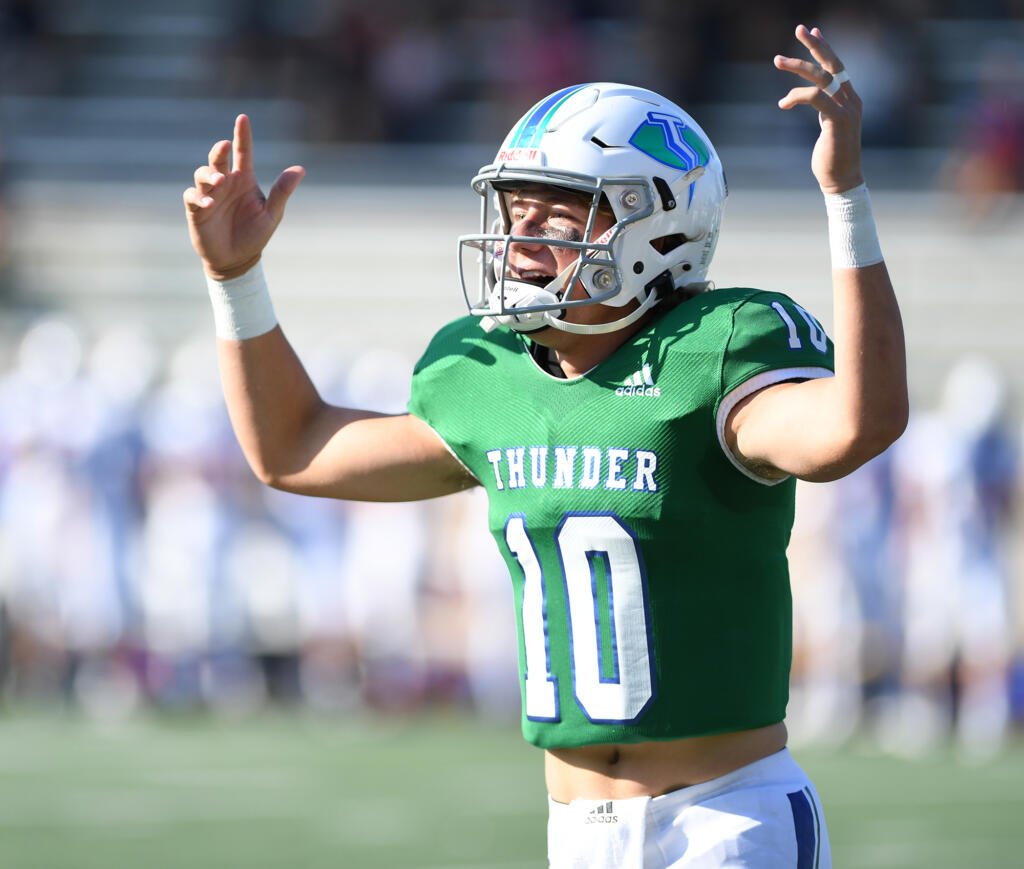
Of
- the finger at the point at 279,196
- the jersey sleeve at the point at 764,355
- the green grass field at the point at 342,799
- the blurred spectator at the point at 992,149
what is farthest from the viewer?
the blurred spectator at the point at 992,149

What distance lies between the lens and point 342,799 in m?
7.10

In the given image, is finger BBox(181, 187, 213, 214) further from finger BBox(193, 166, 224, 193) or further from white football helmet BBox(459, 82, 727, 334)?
white football helmet BBox(459, 82, 727, 334)

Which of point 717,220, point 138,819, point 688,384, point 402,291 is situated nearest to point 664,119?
point 717,220

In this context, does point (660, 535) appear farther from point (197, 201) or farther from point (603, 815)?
point (197, 201)

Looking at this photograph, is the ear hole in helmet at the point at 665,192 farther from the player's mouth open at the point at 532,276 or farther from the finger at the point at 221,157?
the finger at the point at 221,157

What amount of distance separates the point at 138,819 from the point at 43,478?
3.92 meters

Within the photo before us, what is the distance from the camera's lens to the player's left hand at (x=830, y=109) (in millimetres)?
2518

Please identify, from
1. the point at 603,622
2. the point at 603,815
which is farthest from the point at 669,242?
the point at 603,815

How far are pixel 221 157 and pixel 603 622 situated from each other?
1059 millimetres

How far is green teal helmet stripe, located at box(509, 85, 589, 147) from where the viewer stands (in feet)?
9.75

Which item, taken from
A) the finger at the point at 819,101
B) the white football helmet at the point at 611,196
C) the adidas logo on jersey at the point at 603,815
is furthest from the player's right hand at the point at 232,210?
the adidas logo on jersey at the point at 603,815

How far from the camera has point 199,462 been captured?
10.1 metres

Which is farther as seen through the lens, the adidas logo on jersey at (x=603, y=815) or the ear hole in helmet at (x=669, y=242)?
the ear hole in helmet at (x=669, y=242)

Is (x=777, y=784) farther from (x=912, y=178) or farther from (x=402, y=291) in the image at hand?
(x=912, y=178)
